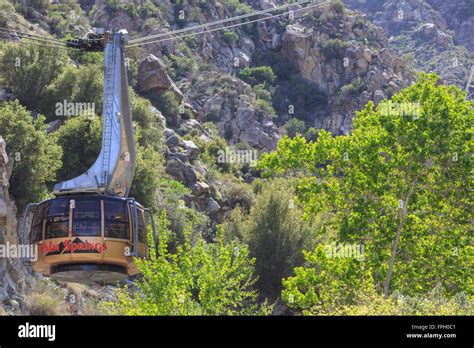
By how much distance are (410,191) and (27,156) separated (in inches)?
657

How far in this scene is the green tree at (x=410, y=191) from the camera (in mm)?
34062

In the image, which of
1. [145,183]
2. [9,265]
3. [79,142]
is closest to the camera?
[9,265]

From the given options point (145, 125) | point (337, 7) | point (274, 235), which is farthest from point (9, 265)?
point (337, 7)

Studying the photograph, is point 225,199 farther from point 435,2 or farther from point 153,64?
point 435,2

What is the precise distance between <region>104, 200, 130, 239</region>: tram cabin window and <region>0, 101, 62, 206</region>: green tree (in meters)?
14.3

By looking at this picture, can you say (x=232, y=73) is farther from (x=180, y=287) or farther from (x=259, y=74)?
A: (x=180, y=287)

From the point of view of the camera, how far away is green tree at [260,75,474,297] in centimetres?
3406

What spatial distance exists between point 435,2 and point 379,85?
77.7 m

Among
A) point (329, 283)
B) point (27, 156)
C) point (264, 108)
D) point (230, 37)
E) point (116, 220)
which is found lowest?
point (329, 283)

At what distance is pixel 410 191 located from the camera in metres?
34.5

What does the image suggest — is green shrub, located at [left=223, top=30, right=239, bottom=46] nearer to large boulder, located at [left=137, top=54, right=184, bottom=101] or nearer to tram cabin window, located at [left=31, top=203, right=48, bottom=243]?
large boulder, located at [left=137, top=54, right=184, bottom=101]

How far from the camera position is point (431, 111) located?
3472 cm
